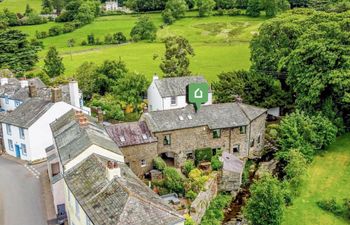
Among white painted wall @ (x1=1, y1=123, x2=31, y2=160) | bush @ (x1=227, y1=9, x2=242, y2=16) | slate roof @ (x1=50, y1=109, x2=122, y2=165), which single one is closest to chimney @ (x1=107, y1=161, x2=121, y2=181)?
slate roof @ (x1=50, y1=109, x2=122, y2=165)

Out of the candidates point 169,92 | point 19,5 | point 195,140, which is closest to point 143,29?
point 169,92

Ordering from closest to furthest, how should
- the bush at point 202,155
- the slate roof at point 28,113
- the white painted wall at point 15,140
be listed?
the slate roof at point 28,113, the white painted wall at point 15,140, the bush at point 202,155

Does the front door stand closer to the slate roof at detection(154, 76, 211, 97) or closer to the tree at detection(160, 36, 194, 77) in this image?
the slate roof at detection(154, 76, 211, 97)

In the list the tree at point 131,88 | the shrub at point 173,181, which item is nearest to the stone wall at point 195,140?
the shrub at point 173,181

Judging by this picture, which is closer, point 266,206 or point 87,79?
point 266,206

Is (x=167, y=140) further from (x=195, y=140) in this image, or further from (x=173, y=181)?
(x=173, y=181)

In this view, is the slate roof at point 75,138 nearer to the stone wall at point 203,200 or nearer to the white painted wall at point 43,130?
the white painted wall at point 43,130

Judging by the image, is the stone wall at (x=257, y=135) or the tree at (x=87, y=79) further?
the tree at (x=87, y=79)
